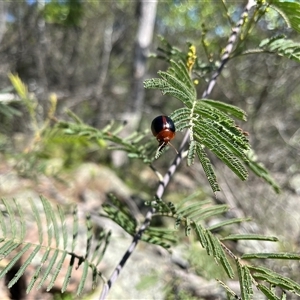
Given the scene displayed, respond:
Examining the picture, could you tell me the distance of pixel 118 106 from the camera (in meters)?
7.87

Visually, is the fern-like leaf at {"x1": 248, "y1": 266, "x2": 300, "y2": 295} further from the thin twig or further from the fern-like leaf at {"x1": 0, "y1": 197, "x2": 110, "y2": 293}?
the fern-like leaf at {"x1": 0, "y1": 197, "x2": 110, "y2": 293}

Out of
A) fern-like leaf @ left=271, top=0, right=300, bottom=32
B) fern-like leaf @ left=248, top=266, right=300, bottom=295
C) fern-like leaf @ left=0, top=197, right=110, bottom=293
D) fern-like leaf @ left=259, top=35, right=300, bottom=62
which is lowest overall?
fern-like leaf @ left=0, top=197, right=110, bottom=293

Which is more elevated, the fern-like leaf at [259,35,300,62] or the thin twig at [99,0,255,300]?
the fern-like leaf at [259,35,300,62]

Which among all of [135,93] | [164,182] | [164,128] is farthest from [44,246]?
[135,93]

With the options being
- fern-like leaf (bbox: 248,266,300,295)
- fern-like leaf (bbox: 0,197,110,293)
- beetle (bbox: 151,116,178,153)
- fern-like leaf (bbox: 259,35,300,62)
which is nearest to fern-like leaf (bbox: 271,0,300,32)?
fern-like leaf (bbox: 259,35,300,62)

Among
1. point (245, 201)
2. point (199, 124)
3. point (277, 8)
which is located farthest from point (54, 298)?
point (245, 201)

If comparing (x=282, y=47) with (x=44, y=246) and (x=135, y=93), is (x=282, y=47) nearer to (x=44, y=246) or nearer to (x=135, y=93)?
(x=44, y=246)

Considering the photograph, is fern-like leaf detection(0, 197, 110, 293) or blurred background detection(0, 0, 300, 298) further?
blurred background detection(0, 0, 300, 298)

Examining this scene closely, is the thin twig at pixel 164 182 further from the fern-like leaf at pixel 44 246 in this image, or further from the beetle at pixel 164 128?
the beetle at pixel 164 128

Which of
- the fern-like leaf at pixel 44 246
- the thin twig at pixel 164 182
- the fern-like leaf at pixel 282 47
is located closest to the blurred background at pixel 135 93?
the fern-like leaf at pixel 44 246

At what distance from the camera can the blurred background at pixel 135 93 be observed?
3.61 m

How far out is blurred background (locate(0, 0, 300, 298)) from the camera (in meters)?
3.61

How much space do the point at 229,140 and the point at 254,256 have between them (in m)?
0.31

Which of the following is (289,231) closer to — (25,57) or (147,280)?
(147,280)
